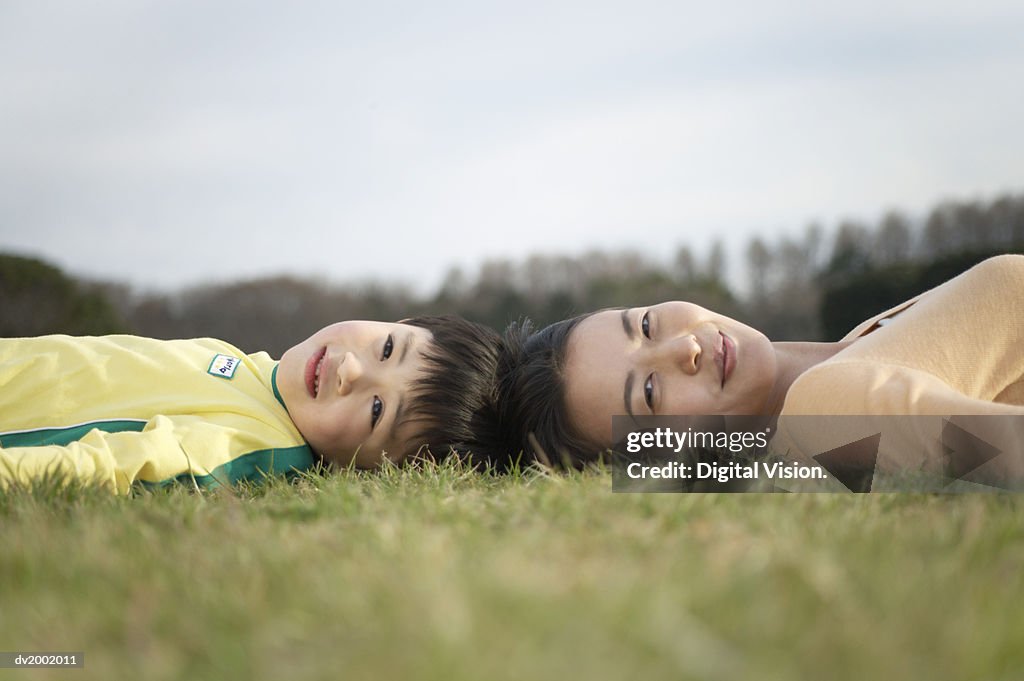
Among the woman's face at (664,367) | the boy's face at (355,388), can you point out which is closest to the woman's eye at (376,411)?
the boy's face at (355,388)

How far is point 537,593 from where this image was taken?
0.88 metres

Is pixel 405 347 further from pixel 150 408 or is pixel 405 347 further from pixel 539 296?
pixel 539 296

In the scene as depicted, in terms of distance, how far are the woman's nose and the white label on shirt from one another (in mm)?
1585

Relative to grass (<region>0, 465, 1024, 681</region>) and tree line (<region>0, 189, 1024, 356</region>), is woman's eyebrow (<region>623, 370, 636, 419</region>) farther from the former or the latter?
tree line (<region>0, 189, 1024, 356</region>)

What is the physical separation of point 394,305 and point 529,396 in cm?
1108

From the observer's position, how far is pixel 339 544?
48.9 inches

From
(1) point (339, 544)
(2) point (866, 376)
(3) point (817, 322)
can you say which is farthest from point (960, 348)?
(3) point (817, 322)

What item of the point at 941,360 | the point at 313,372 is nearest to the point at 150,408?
the point at 313,372

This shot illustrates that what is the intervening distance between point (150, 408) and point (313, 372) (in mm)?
544

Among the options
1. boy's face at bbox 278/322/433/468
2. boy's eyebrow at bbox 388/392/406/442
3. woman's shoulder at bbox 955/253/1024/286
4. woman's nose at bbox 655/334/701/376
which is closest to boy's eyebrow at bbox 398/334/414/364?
boy's face at bbox 278/322/433/468

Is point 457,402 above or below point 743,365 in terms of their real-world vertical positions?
below

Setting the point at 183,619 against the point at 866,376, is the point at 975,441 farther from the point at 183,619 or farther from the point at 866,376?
the point at 183,619

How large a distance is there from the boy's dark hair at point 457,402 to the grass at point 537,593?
1196 mm

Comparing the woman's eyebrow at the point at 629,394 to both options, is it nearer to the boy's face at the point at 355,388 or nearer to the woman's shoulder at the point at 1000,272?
the boy's face at the point at 355,388
